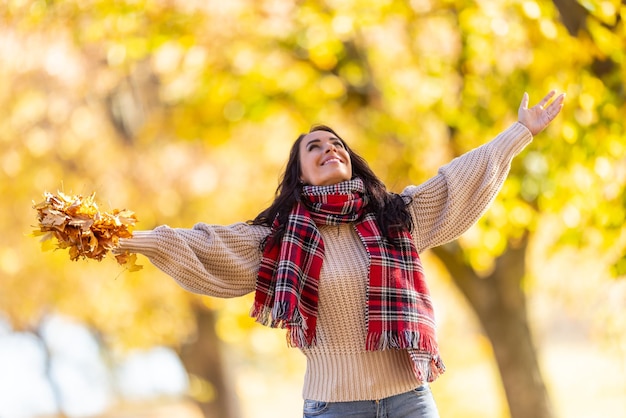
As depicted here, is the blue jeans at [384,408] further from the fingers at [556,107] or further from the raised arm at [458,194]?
the fingers at [556,107]

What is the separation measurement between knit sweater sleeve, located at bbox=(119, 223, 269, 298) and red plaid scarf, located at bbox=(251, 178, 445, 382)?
0.24 ft

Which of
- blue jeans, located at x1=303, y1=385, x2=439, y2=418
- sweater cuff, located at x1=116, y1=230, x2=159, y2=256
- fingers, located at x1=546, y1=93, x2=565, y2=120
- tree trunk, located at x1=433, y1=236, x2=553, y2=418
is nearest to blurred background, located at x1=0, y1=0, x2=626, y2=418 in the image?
tree trunk, located at x1=433, y1=236, x2=553, y2=418

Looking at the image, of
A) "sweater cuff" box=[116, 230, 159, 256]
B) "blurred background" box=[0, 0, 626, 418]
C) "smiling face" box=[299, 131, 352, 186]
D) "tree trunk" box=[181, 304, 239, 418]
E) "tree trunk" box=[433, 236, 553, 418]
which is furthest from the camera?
"tree trunk" box=[181, 304, 239, 418]

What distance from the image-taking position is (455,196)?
3.17m

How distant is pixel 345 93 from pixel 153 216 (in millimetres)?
2949

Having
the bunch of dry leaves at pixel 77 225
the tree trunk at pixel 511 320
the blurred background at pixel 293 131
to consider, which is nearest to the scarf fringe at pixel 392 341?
the bunch of dry leaves at pixel 77 225

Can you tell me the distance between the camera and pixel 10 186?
888 cm

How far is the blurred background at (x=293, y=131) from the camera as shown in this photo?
494cm

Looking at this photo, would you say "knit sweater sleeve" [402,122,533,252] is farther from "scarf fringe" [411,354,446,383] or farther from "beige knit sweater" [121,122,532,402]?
"scarf fringe" [411,354,446,383]

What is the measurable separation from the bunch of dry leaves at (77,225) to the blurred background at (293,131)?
2184 millimetres

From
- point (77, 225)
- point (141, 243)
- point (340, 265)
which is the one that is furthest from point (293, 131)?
point (77, 225)

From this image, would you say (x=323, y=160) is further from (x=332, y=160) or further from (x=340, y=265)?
(x=340, y=265)

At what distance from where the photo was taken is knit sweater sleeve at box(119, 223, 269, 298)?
114 inches

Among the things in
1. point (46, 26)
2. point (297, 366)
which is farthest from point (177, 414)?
point (46, 26)
